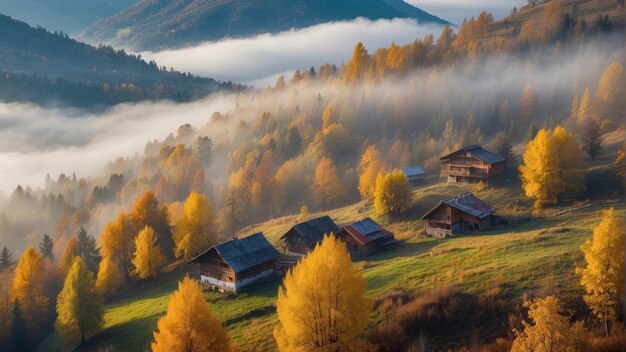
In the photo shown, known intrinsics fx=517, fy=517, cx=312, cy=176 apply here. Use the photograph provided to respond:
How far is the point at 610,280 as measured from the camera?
38781 millimetres

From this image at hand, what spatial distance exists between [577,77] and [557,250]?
417 ft

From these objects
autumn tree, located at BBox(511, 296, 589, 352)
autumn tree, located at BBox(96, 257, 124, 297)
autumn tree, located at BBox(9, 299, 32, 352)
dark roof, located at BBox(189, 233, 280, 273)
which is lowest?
autumn tree, located at BBox(9, 299, 32, 352)

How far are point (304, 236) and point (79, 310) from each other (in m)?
31.9

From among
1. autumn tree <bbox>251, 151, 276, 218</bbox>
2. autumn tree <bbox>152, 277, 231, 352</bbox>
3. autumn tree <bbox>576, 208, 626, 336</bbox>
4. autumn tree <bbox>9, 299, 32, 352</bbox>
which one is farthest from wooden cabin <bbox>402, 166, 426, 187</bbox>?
autumn tree <bbox>152, 277, 231, 352</bbox>

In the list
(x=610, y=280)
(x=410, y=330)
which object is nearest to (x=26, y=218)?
(x=410, y=330)

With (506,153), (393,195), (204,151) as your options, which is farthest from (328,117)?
(393,195)

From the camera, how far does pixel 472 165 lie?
9525cm

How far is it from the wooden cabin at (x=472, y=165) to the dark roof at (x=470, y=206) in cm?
1688

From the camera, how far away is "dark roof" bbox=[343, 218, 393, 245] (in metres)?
73.8

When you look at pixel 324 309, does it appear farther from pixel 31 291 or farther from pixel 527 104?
pixel 527 104

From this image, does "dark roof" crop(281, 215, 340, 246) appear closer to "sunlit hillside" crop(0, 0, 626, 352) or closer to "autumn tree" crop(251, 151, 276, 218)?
"sunlit hillside" crop(0, 0, 626, 352)

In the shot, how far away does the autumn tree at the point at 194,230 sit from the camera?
8562 cm

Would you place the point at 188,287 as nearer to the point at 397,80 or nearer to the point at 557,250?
the point at 557,250

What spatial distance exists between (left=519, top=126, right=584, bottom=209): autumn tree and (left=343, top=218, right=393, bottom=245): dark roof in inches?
926
